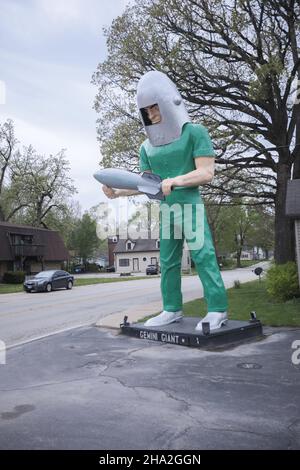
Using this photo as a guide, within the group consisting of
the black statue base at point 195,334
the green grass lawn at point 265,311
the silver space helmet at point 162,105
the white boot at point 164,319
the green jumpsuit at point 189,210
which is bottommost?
the green grass lawn at point 265,311

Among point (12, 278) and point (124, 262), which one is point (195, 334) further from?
point (124, 262)

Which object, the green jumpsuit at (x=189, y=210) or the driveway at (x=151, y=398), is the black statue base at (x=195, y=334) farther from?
the green jumpsuit at (x=189, y=210)

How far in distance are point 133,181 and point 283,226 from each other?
12.1 meters

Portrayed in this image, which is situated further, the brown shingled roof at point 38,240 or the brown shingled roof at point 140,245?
the brown shingled roof at point 140,245

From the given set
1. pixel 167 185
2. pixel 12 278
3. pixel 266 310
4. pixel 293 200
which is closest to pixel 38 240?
pixel 12 278

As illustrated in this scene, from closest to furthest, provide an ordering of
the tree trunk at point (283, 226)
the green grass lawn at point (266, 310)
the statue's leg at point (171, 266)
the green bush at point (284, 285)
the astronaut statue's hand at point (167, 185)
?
the astronaut statue's hand at point (167, 185) → the statue's leg at point (171, 266) → the green grass lawn at point (266, 310) → the green bush at point (284, 285) → the tree trunk at point (283, 226)

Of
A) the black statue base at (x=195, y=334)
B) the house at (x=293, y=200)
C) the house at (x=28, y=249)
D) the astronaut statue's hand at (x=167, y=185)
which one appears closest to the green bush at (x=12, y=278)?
the house at (x=28, y=249)

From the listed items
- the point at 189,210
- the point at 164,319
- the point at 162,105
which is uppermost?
the point at 162,105

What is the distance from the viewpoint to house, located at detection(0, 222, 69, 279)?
1492 inches

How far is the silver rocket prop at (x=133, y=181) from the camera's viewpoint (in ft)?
21.7

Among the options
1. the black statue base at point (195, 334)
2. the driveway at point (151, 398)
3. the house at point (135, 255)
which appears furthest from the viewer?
the house at point (135, 255)

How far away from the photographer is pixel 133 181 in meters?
6.59

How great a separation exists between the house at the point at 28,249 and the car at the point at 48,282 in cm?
841

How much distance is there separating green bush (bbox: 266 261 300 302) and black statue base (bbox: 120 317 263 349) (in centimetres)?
635
